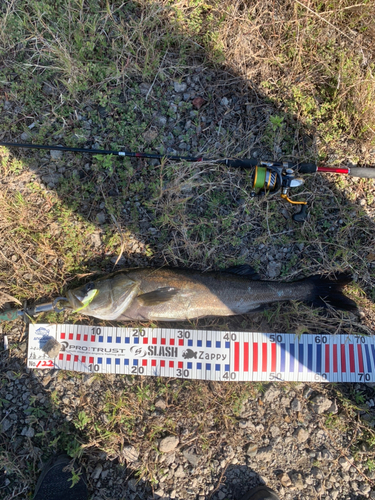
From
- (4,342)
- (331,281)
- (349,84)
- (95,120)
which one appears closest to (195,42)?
(95,120)

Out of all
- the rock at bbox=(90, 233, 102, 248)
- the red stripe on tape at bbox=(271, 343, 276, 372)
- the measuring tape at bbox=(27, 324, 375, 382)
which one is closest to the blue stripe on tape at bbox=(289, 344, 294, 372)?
the measuring tape at bbox=(27, 324, 375, 382)

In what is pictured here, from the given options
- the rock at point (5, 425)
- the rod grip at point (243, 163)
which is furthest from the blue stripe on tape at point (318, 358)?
the rock at point (5, 425)

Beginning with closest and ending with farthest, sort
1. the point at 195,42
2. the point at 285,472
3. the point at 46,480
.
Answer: the point at 46,480
the point at 285,472
the point at 195,42

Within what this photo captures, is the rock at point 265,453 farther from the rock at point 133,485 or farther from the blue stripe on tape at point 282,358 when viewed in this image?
the rock at point 133,485

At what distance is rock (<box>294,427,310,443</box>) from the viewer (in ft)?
11.0

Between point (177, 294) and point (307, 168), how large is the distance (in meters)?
2.06

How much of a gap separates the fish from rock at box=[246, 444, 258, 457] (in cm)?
150

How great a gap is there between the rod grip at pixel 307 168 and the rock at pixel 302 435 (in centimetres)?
295

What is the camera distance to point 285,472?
329 cm

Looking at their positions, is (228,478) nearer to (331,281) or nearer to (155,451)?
(155,451)

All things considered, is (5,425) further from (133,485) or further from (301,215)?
(301,215)

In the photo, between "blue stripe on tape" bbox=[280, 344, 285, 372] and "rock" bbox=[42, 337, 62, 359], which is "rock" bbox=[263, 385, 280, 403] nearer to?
"blue stripe on tape" bbox=[280, 344, 285, 372]

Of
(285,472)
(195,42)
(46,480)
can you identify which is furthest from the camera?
(195,42)

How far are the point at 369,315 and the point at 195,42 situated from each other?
386 centimetres
